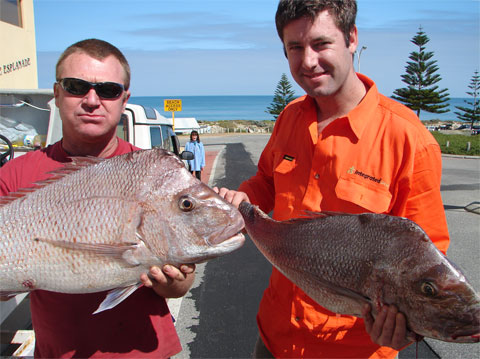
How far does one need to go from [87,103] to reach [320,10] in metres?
1.31

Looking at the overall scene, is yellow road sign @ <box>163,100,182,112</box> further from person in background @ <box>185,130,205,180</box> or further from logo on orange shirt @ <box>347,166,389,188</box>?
logo on orange shirt @ <box>347,166,389,188</box>

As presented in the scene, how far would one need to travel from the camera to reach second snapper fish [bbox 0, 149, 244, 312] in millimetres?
1719

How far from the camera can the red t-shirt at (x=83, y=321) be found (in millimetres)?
2037

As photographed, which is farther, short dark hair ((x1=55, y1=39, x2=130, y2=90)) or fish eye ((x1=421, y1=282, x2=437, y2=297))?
short dark hair ((x1=55, y1=39, x2=130, y2=90))

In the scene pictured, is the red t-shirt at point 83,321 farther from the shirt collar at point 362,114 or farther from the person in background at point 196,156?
the person in background at point 196,156

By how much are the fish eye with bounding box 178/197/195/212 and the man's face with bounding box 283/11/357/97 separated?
0.96m

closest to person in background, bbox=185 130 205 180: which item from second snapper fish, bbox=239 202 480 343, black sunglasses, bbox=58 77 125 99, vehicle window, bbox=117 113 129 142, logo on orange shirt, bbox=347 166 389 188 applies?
vehicle window, bbox=117 113 129 142

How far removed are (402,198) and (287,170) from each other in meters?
0.67

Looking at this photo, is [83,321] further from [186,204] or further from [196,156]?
[196,156]

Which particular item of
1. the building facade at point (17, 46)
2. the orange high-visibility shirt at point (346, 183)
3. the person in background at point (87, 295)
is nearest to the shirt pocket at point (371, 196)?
the orange high-visibility shirt at point (346, 183)

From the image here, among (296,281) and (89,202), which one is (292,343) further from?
(89,202)

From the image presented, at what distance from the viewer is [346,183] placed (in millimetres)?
2062

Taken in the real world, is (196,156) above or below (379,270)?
below

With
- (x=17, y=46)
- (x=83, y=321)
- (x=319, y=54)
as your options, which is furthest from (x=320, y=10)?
(x=17, y=46)
